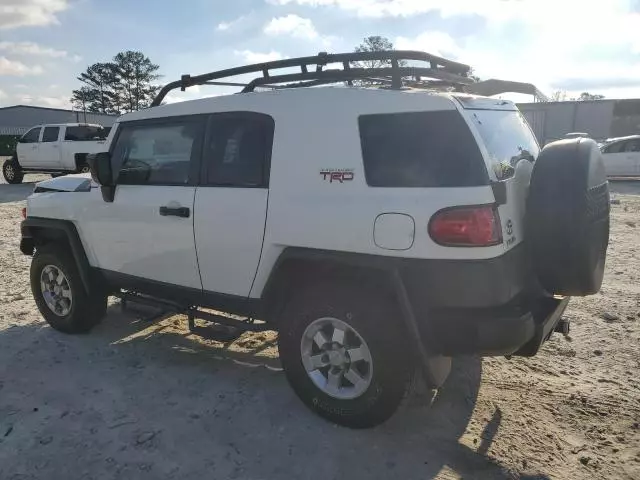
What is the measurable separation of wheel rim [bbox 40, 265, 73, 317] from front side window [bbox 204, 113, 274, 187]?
1.99 meters

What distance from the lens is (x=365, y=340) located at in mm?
3010

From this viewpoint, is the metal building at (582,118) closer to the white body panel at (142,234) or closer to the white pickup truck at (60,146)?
the white pickup truck at (60,146)

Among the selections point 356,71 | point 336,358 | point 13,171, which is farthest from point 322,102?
point 13,171

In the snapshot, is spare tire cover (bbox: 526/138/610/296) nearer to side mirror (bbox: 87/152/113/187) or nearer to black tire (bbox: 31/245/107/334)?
side mirror (bbox: 87/152/113/187)

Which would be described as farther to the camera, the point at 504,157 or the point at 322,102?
the point at 322,102

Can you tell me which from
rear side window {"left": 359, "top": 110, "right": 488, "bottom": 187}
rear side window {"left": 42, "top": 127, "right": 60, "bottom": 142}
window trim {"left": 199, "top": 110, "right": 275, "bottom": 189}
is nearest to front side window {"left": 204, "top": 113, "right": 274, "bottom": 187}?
window trim {"left": 199, "top": 110, "right": 275, "bottom": 189}

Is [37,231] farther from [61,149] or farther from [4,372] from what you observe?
[61,149]

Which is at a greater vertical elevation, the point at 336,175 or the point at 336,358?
the point at 336,175

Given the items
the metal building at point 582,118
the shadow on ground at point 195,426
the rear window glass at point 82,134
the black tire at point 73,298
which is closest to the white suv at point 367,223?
the shadow on ground at point 195,426

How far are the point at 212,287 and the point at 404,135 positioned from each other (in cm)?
172

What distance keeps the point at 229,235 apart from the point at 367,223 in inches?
41.0

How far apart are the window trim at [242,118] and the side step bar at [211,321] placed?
962 millimetres

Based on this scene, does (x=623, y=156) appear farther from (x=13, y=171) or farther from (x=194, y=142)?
(x=13, y=171)

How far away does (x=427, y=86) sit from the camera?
386 centimetres
